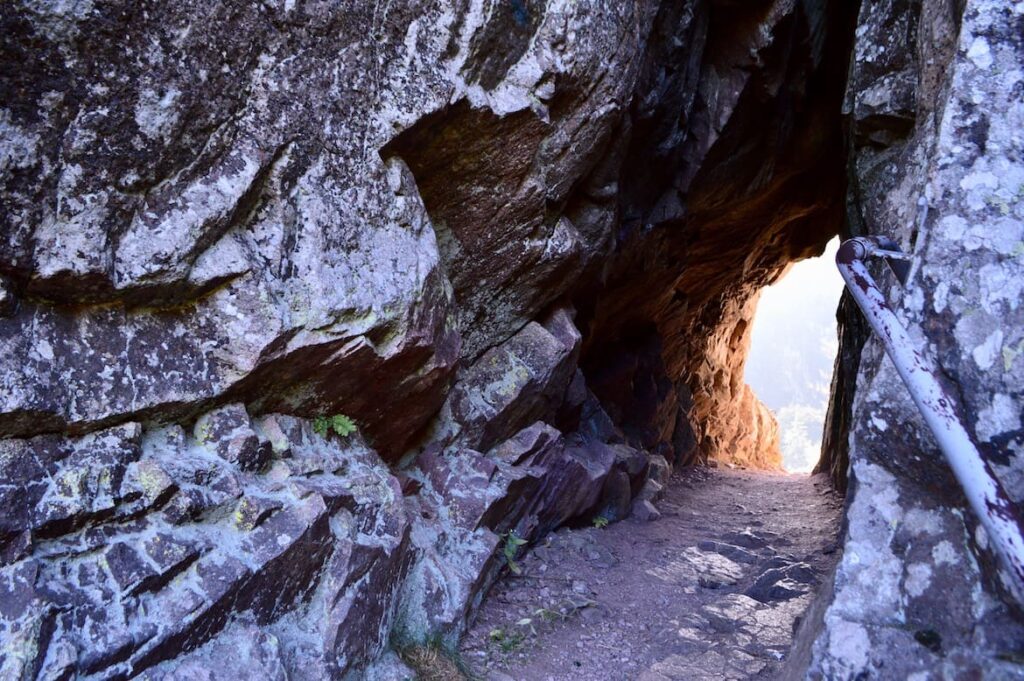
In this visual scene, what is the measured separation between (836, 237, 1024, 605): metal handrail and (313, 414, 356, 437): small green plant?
311cm

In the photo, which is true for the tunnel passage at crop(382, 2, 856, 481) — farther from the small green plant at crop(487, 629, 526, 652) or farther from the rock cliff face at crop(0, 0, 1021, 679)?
the small green plant at crop(487, 629, 526, 652)

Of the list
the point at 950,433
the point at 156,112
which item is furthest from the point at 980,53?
the point at 156,112

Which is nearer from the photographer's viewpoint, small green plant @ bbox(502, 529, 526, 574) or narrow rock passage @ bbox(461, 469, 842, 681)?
narrow rock passage @ bbox(461, 469, 842, 681)

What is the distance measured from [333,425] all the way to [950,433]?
3.52 meters

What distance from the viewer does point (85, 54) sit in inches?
137

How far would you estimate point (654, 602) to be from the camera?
618cm

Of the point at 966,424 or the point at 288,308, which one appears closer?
the point at 966,424

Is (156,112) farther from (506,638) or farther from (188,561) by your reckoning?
(506,638)

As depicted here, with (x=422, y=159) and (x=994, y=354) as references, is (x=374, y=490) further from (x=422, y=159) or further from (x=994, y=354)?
(x=994, y=354)

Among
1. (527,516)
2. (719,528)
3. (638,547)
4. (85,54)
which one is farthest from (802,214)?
(85,54)

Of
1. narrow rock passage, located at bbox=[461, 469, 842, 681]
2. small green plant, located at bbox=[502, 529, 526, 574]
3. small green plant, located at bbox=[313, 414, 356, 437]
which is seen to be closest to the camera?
small green plant, located at bbox=[313, 414, 356, 437]

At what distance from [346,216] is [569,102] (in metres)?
2.57

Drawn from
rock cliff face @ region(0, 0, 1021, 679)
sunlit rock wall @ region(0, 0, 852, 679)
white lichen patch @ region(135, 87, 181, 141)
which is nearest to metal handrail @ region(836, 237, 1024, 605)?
rock cliff face @ region(0, 0, 1021, 679)

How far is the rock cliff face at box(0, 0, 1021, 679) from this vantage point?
132 inches
